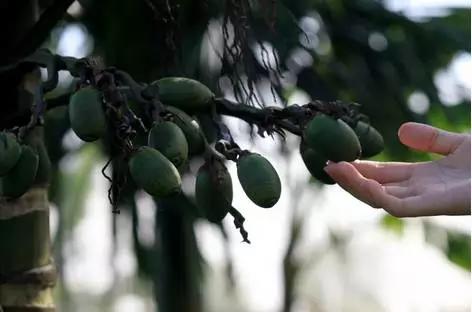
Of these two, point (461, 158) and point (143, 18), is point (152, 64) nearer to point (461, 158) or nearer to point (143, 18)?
point (143, 18)

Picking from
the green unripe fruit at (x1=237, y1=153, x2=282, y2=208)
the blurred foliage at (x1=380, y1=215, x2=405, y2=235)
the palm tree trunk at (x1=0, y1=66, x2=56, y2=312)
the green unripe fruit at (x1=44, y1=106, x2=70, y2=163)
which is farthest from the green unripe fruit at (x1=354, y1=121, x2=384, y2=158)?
the blurred foliage at (x1=380, y1=215, x2=405, y2=235)

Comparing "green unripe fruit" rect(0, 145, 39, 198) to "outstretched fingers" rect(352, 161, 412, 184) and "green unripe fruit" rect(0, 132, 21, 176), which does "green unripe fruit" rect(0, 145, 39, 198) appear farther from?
"outstretched fingers" rect(352, 161, 412, 184)

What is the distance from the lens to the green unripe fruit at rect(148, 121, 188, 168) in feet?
3.49

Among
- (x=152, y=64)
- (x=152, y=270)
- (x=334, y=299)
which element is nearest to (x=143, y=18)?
(x=152, y=64)

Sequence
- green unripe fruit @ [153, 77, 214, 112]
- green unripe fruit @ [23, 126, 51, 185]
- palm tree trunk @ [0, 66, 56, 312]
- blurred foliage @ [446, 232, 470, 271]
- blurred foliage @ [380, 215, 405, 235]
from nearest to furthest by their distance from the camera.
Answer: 1. green unripe fruit @ [153, 77, 214, 112]
2. green unripe fruit @ [23, 126, 51, 185]
3. palm tree trunk @ [0, 66, 56, 312]
4. blurred foliage @ [446, 232, 470, 271]
5. blurred foliage @ [380, 215, 405, 235]

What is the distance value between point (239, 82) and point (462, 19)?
3.27m

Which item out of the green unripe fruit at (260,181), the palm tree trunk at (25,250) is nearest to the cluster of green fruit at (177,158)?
the green unripe fruit at (260,181)

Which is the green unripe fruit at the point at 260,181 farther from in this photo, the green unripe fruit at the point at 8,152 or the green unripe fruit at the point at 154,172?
the green unripe fruit at the point at 8,152

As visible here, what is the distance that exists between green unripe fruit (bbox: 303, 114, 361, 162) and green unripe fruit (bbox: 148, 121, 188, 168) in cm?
13

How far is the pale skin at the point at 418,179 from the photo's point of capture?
1.13 metres

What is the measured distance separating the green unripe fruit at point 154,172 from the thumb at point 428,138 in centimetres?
31

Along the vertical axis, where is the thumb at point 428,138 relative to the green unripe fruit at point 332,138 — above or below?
above

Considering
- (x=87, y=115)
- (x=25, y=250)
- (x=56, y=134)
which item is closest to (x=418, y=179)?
(x=87, y=115)

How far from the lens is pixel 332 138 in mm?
1061
